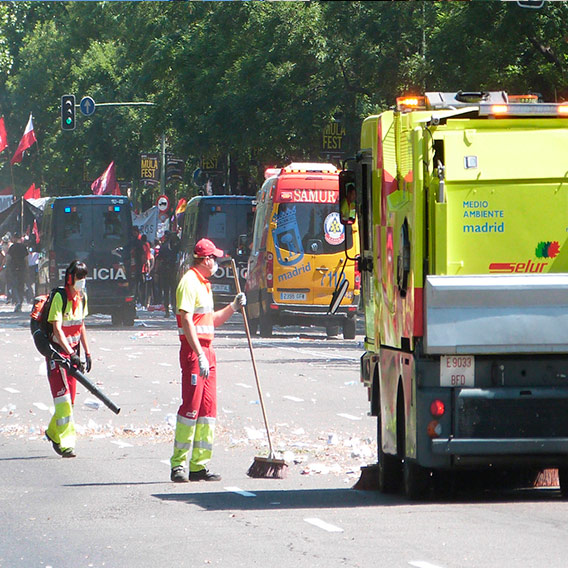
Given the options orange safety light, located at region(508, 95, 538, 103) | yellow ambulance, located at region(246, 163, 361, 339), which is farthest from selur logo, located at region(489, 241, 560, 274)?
yellow ambulance, located at region(246, 163, 361, 339)

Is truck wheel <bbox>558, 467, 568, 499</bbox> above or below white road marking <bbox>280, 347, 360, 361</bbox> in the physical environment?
below

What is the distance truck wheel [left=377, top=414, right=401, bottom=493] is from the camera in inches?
423

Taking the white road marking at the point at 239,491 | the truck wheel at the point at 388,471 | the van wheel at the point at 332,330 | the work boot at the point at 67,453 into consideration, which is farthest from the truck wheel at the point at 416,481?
the van wheel at the point at 332,330

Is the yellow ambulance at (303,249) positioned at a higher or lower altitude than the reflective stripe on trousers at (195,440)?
higher

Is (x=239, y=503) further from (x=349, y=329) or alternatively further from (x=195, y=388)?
(x=349, y=329)

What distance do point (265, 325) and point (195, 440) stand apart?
1931 cm

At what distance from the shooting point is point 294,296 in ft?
97.8

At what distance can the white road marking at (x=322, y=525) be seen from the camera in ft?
30.1

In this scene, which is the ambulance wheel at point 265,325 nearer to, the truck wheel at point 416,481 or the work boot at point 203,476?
the work boot at point 203,476

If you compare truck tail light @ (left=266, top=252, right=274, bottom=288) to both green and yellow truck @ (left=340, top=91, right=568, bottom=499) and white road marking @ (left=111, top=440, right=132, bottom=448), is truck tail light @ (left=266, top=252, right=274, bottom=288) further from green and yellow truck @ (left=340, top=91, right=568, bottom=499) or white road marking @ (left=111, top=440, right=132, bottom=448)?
green and yellow truck @ (left=340, top=91, right=568, bottom=499)

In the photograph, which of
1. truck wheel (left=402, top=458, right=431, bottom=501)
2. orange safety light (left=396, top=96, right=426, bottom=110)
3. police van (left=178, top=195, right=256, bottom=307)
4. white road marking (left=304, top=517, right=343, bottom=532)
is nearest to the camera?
white road marking (left=304, top=517, right=343, bottom=532)

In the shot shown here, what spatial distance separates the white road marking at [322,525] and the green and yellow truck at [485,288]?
0.73 meters

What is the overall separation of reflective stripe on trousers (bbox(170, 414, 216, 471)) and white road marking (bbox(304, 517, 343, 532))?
78.9 inches

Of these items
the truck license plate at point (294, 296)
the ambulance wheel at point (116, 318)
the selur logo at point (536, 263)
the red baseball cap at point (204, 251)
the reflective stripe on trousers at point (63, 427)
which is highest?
the red baseball cap at point (204, 251)
